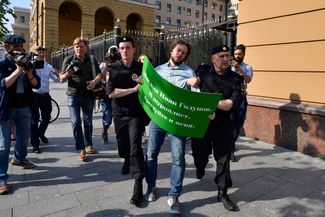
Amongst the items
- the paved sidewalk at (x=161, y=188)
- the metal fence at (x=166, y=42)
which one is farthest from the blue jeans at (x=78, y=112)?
the metal fence at (x=166, y=42)

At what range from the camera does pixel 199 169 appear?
433cm

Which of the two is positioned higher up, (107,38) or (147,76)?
(107,38)

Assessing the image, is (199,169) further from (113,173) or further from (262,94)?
(262,94)

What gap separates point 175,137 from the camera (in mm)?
3650

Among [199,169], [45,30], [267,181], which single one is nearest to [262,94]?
[267,181]

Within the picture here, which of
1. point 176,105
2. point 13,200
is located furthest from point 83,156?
point 176,105

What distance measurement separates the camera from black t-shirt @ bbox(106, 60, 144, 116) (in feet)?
13.0

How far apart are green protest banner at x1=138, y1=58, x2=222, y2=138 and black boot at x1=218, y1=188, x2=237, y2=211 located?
774 mm

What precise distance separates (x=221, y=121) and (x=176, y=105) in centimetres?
68

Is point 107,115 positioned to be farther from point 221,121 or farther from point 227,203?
point 227,203

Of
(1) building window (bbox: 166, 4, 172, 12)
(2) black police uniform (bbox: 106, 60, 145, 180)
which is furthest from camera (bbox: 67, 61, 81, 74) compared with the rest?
(1) building window (bbox: 166, 4, 172, 12)

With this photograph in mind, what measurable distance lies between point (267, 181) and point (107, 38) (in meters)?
11.8

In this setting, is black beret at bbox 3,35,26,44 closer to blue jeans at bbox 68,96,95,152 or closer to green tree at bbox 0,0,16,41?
blue jeans at bbox 68,96,95,152

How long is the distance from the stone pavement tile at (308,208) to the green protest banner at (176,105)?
1367mm
